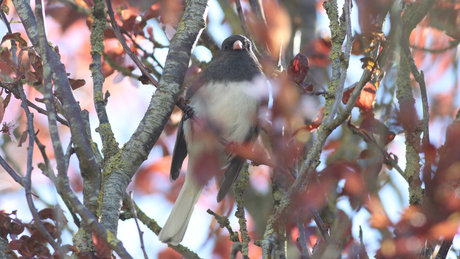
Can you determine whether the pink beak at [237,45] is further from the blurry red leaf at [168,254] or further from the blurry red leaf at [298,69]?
the blurry red leaf at [168,254]

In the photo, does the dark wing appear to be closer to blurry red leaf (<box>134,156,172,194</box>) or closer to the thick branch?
blurry red leaf (<box>134,156,172,194</box>)

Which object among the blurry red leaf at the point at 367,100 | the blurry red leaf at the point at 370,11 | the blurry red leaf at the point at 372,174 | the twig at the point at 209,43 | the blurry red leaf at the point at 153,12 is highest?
the twig at the point at 209,43

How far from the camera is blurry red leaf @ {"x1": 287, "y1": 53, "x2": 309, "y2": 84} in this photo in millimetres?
1498

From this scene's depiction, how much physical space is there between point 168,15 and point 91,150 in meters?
1.17

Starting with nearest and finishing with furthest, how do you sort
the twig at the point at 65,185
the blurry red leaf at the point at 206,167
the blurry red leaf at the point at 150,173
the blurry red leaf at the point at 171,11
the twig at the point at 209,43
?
the twig at the point at 65,185, the blurry red leaf at the point at 206,167, the blurry red leaf at the point at 171,11, the twig at the point at 209,43, the blurry red leaf at the point at 150,173

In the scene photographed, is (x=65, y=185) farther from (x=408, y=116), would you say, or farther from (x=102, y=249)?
(x=408, y=116)

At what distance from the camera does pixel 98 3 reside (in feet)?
5.43

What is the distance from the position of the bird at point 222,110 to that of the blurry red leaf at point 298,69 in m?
0.78

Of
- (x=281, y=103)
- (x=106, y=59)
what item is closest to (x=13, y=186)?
(x=106, y=59)

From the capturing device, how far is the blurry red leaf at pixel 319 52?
2379mm

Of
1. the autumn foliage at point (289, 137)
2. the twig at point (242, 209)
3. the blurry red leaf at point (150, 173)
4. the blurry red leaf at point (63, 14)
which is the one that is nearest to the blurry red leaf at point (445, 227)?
the autumn foliage at point (289, 137)

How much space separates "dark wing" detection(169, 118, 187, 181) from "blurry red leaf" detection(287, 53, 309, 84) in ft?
3.19

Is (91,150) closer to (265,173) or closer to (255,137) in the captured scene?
(255,137)

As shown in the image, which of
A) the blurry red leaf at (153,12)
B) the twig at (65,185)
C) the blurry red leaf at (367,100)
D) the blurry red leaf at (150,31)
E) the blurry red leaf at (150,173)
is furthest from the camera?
the blurry red leaf at (150,173)
